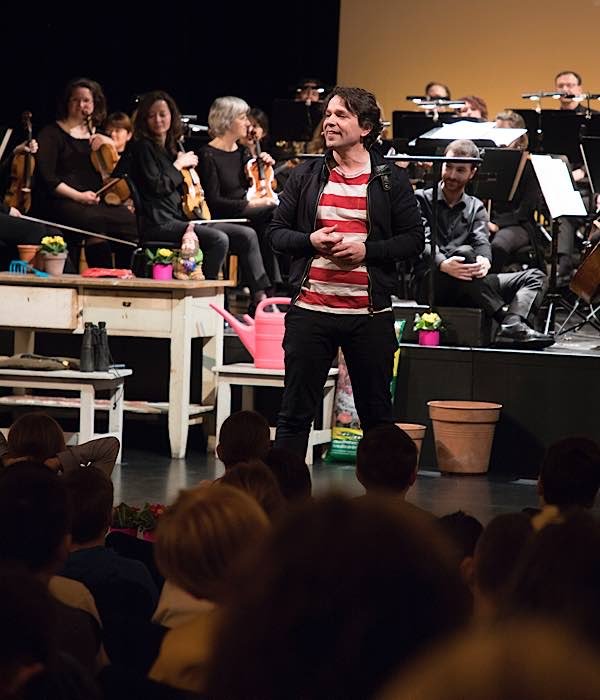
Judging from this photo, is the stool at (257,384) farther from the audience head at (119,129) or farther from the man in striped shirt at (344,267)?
the audience head at (119,129)

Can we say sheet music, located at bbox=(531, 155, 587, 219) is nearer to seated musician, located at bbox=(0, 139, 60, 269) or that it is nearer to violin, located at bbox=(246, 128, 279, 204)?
violin, located at bbox=(246, 128, 279, 204)

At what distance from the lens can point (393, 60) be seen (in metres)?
12.2

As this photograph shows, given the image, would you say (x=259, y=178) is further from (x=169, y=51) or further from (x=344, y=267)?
(x=344, y=267)

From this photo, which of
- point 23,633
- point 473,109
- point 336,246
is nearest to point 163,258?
point 336,246

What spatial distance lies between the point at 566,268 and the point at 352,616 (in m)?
7.82

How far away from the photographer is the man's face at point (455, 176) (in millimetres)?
7121

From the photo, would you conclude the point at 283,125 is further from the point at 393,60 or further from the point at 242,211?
the point at 393,60

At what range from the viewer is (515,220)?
8688 millimetres

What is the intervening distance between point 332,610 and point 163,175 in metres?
6.83

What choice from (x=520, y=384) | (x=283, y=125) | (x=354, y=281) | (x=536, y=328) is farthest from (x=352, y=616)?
(x=283, y=125)

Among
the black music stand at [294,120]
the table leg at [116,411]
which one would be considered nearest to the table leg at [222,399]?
the table leg at [116,411]

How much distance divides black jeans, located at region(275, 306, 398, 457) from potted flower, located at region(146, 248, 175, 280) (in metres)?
2.27

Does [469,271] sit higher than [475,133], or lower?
lower

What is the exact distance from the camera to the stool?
6.48 metres
